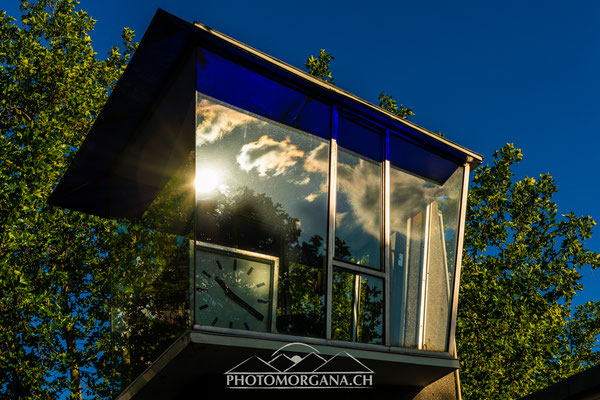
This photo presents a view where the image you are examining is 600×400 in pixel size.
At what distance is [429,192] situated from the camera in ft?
27.3

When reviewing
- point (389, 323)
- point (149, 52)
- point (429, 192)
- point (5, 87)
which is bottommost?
point (389, 323)

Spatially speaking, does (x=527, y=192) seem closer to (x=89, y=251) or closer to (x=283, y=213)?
(x=89, y=251)

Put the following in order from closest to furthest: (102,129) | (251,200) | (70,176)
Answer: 1. (251,200)
2. (102,129)
3. (70,176)

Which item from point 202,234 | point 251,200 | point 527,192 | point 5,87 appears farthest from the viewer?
point 527,192

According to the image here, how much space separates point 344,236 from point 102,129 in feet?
12.8

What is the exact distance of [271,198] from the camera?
255 inches

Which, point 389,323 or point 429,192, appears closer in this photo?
point 389,323

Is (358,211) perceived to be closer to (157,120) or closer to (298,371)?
(298,371)

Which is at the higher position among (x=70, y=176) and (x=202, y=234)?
(x=70, y=176)

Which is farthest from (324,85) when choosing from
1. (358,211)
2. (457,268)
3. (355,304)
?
(457,268)

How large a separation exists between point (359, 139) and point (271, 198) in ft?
5.95

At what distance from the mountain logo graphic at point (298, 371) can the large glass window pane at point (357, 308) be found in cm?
29

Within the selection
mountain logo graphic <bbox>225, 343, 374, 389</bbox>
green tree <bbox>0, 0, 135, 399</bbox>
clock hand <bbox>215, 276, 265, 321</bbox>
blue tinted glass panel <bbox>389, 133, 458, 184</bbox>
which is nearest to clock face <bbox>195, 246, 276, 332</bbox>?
clock hand <bbox>215, 276, 265, 321</bbox>

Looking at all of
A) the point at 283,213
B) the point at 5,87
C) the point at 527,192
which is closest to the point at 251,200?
the point at 283,213
